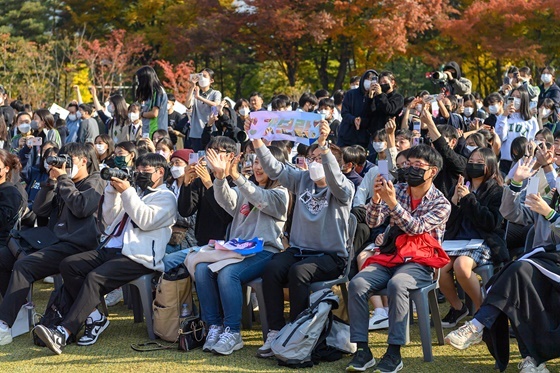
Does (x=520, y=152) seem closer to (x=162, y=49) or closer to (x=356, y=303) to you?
(x=356, y=303)

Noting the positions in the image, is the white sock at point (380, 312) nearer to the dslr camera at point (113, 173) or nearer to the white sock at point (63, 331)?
the dslr camera at point (113, 173)

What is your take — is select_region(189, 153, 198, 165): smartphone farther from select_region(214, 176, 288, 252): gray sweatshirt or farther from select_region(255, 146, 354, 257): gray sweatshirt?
select_region(255, 146, 354, 257): gray sweatshirt

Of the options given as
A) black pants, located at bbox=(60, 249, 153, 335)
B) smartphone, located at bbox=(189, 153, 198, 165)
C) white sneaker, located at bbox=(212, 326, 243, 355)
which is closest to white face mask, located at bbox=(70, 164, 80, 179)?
black pants, located at bbox=(60, 249, 153, 335)

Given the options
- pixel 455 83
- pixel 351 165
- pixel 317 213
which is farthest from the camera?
pixel 455 83

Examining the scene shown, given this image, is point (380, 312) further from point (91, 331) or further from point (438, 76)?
point (438, 76)

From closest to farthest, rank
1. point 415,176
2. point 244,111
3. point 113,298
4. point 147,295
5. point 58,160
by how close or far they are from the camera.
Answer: point 415,176 < point 147,295 < point 58,160 < point 113,298 < point 244,111

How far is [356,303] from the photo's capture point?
4.97 metres

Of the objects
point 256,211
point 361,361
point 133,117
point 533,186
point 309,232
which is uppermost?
point 533,186

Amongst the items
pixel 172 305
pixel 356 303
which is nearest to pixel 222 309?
pixel 172 305

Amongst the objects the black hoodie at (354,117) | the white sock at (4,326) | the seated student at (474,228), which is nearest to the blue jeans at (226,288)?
the seated student at (474,228)

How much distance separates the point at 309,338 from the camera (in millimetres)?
5027

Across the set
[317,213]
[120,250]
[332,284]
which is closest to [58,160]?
[120,250]

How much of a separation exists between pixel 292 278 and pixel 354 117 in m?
3.63

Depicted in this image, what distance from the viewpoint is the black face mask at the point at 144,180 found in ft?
20.2
